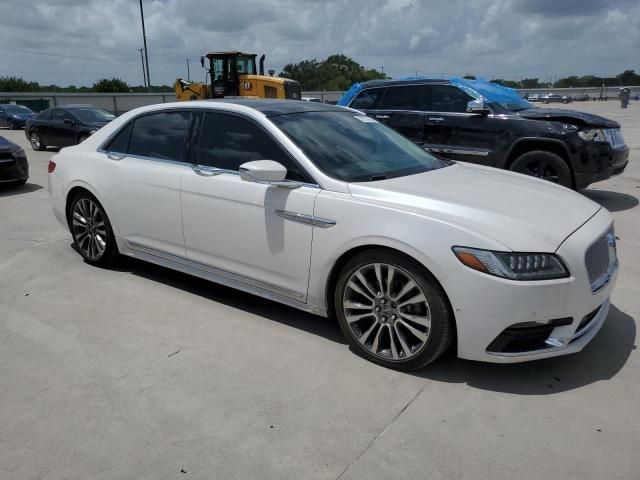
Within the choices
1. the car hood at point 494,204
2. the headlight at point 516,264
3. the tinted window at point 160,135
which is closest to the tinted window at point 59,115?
the tinted window at point 160,135

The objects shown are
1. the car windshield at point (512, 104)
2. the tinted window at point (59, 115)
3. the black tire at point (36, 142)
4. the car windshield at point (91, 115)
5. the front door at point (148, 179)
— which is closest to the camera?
the front door at point (148, 179)

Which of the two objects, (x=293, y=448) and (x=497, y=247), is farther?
(x=497, y=247)

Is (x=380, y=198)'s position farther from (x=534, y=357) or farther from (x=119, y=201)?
(x=119, y=201)

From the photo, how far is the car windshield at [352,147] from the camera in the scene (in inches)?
145

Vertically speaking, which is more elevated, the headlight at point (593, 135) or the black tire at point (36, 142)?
the headlight at point (593, 135)

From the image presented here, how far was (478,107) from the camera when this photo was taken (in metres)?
7.67

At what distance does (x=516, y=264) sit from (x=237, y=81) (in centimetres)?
1817

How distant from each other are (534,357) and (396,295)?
832 millimetres

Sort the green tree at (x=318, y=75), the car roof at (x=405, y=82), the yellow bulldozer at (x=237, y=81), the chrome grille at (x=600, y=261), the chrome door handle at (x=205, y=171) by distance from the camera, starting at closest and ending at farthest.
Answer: the chrome grille at (x=600, y=261) → the chrome door handle at (x=205, y=171) → the car roof at (x=405, y=82) → the yellow bulldozer at (x=237, y=81) → the green tree at (x=318, y=75)

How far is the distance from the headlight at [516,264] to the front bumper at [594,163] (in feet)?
16.3

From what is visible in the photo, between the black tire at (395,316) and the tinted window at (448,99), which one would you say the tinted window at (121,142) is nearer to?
the black tire at (395,316)

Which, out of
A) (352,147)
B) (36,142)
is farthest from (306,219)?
(36,142)

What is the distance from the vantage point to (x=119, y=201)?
4742 millimetres

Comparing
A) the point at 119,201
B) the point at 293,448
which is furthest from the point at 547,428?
the point at 119,201
